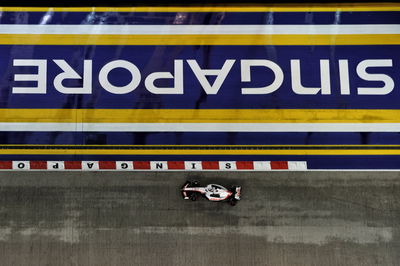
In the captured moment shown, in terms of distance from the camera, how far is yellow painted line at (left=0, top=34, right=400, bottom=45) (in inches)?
190

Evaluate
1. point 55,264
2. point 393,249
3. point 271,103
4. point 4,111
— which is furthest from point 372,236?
point 4,111

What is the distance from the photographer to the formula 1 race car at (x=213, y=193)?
15.1ft

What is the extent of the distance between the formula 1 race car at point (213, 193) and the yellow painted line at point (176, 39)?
2.23m

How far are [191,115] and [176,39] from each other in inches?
48.3

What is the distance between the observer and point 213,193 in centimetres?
460

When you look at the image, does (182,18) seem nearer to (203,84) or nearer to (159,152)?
(203,84)

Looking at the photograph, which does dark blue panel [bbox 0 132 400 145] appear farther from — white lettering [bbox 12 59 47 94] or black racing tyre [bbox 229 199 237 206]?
black racing tyre [bbox 229 199 237 206]

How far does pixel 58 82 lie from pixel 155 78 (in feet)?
4.90

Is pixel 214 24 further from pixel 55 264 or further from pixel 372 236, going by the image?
pixel 55 264

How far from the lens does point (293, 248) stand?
4527mm

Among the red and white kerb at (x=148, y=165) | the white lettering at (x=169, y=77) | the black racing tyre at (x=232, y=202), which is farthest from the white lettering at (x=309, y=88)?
the black racing tyre at (x=232, y=202)

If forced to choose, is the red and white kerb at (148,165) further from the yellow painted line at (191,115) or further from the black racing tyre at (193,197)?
the yellow painted line at (191,115)

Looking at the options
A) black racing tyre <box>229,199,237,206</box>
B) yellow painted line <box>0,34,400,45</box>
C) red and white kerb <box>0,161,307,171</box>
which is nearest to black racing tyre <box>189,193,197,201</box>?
A: red and white kerb <box>0,161,307,171</box>

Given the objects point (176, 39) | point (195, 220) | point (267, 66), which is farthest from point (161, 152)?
point (267, 66)
